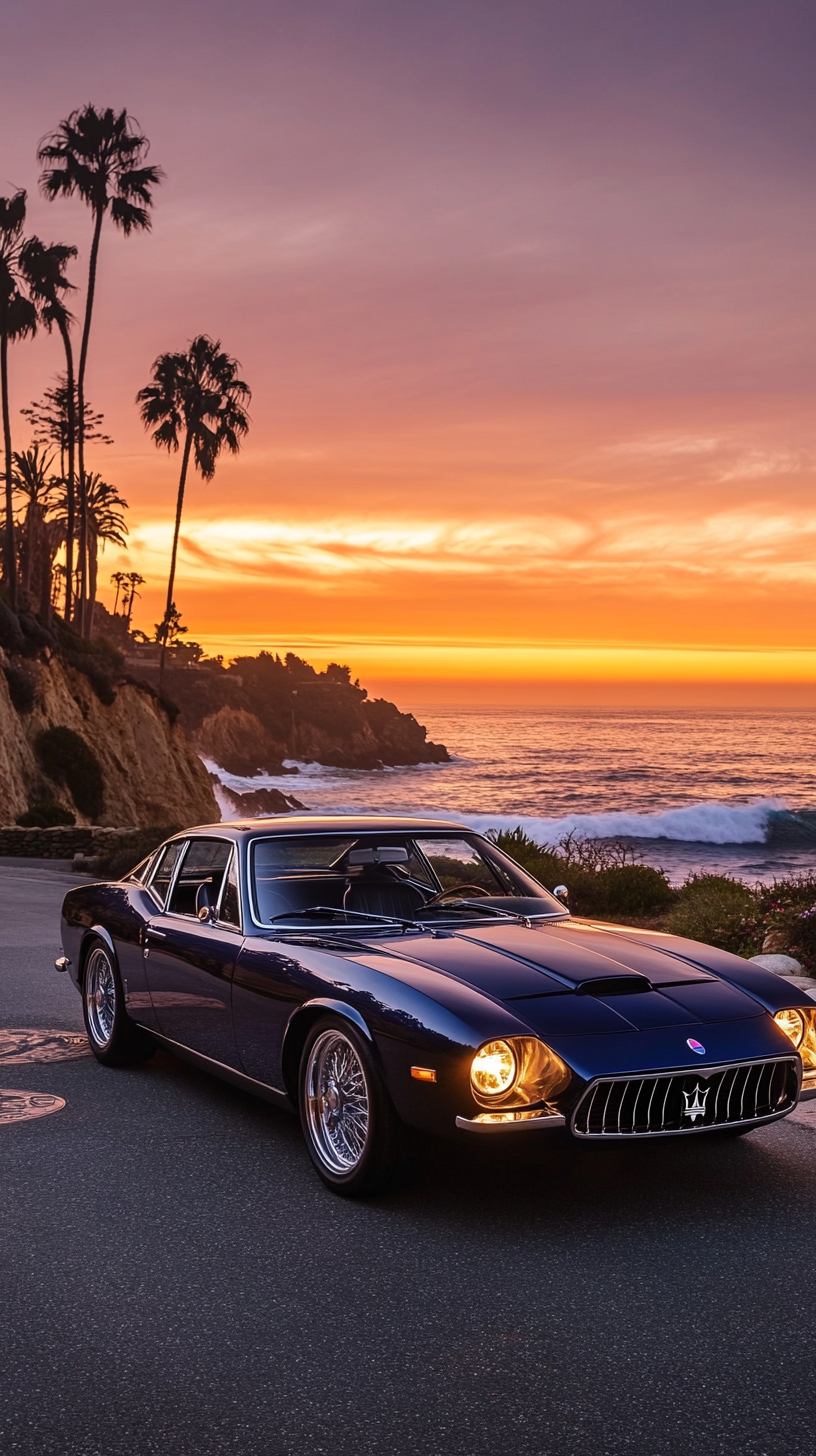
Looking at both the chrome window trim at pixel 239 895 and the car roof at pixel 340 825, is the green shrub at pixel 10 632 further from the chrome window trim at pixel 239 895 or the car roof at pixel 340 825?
the chrome window trim at pixel 239 895

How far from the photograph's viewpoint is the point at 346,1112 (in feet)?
16.5

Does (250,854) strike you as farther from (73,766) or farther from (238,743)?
(238,743)

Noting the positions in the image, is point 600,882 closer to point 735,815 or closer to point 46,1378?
point 46,1378

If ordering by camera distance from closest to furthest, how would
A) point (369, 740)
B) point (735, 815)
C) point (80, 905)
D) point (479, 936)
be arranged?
point (479, 936) < point (80, 905) < point (735, 815) < point (369, 740)

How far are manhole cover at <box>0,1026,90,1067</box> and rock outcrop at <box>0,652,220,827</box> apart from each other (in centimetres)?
2641

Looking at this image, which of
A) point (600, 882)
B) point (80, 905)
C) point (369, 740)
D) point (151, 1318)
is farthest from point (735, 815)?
point (369, 740)

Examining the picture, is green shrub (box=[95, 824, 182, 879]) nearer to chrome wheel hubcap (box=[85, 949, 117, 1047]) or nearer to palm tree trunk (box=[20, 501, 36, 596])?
chrome wheel hubcap (box=[85, 949, 117, 1047])

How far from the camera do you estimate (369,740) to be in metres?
129

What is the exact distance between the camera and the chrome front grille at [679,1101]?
4523 mm

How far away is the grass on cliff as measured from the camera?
1138 centimetres

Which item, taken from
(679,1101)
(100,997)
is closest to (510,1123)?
(679,1101)

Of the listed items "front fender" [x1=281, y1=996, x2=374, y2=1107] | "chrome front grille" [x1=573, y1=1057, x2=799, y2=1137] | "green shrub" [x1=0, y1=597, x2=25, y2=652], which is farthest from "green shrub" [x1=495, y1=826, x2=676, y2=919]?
"green shrub" [x1=0, y1=597, x2=25, y2=652]

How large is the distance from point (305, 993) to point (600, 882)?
1029 cm

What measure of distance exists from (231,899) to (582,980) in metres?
1.92
